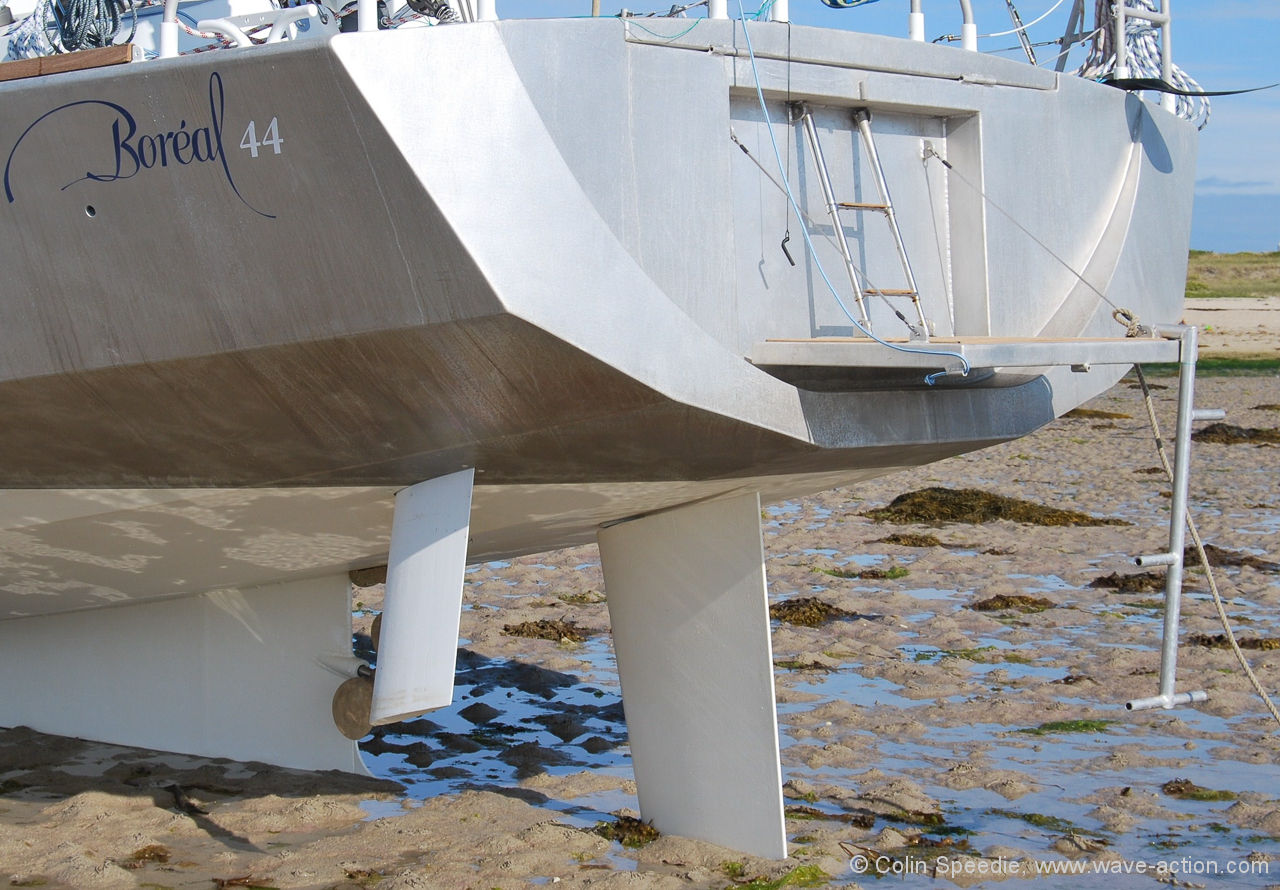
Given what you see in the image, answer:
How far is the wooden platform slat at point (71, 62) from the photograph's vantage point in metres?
3.23

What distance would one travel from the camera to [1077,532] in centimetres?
1096

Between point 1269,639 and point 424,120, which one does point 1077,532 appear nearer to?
point 1269,639

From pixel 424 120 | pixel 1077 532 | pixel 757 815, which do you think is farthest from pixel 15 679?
pixel 1077 532

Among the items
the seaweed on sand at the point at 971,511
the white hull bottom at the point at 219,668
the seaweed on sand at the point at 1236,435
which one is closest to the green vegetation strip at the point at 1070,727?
the white hull bottom at the point at 219,668

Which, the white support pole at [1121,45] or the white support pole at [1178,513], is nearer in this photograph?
the white support pole at [1178,513]

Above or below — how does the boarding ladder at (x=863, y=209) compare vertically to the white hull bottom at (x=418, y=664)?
above

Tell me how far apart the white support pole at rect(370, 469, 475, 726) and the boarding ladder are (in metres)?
1.21

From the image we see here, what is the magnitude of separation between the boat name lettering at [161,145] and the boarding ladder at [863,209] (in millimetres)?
1568

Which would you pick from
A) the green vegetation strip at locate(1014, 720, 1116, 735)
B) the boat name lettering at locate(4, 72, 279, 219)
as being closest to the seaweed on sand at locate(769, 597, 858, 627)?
the green vegetation strip at locate(1014, 720, 1116, 735)

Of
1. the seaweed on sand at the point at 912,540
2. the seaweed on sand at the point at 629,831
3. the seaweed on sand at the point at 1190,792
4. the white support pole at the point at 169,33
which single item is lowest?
the seaweed on sand at the point at 1190,792

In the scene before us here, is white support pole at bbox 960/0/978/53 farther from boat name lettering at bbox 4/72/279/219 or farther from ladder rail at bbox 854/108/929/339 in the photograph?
boat name lettering at bbox 4/72/279/219

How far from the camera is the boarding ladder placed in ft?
13.0

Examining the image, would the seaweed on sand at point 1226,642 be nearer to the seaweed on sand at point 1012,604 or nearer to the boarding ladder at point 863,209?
the seaweed on sand at point 1012,604

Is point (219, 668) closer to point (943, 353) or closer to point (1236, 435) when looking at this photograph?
point (943, 353)
